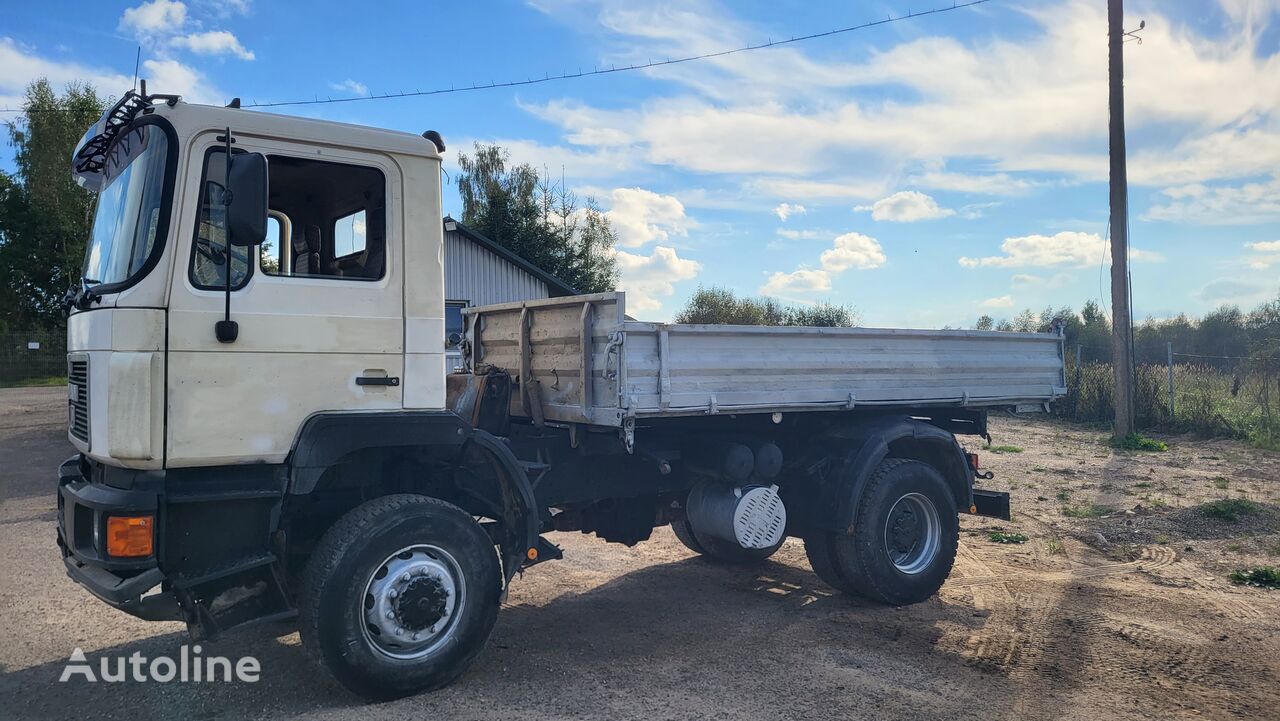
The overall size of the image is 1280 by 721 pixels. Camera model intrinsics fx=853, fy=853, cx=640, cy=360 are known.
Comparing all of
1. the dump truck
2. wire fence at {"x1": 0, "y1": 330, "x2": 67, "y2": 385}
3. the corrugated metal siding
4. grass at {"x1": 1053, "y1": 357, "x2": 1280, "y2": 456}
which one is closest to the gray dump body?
the dump truck

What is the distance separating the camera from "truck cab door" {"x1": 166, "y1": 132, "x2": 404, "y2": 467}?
3.96 m

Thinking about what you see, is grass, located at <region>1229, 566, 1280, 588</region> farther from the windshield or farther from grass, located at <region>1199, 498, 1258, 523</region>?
the windshield

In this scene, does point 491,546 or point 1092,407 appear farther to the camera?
point 1092,407

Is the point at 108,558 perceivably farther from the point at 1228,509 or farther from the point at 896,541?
the point at 1228,509

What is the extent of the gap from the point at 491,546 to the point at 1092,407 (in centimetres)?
1770

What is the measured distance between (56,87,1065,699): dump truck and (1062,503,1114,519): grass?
531cm

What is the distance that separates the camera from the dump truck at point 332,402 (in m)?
3.90

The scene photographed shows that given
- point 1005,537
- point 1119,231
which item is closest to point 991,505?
point 1005,537

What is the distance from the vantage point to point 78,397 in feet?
14.1

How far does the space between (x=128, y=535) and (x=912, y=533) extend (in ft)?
17.3

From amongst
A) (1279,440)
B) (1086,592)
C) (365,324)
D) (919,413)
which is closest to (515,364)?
(365,324)

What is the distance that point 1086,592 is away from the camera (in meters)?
6.52

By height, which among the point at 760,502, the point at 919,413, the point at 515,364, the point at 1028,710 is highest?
the point at 515,364

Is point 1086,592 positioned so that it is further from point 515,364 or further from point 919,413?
point 515,364
